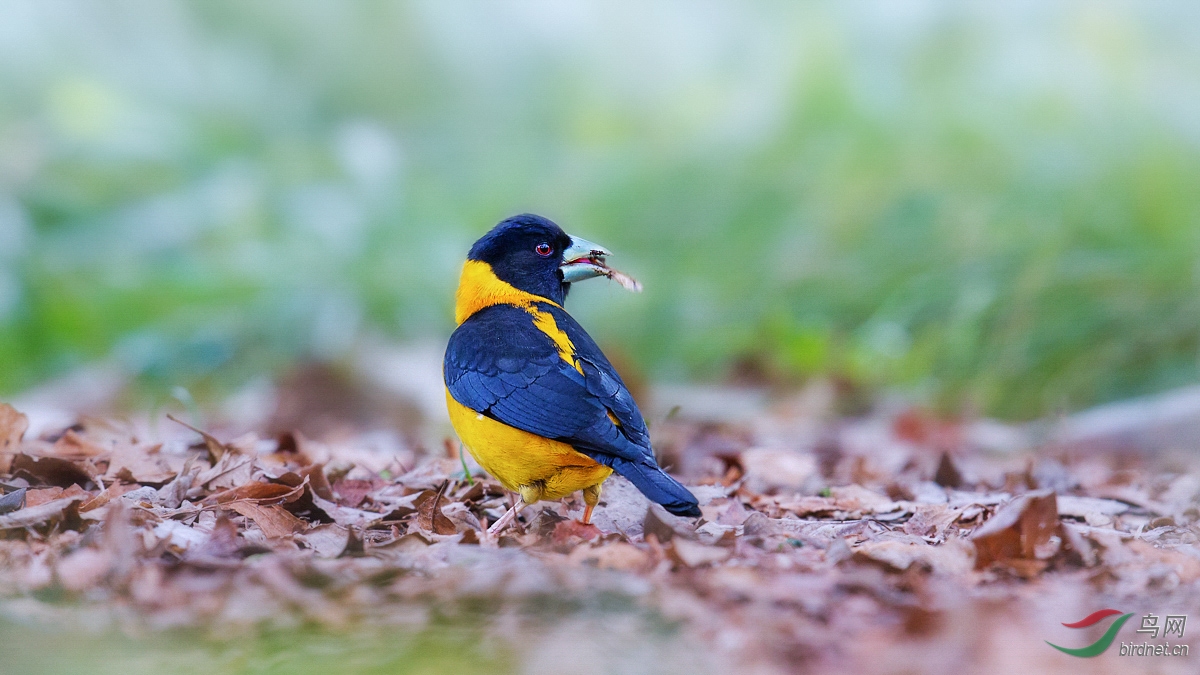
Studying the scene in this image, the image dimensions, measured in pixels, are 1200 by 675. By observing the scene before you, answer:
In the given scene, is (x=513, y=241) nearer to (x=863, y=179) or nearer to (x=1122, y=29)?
(x=863, y=179)

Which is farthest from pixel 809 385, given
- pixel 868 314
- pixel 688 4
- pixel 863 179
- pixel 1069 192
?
pixel 688 4

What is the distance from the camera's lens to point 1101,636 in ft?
9.39

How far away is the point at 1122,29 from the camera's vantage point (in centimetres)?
985

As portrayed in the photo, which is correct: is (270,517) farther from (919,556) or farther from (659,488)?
(919,556)

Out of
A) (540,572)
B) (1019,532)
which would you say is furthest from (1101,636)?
(540,572)

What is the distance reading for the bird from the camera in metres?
3.77

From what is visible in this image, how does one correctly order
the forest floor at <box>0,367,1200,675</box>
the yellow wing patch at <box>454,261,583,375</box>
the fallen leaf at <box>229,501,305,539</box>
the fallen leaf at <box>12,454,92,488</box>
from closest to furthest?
1. the forest floor at <box>0,367,1200,675</box>
2. the fallen leaf at <box>229,501,305,539</box>
3. the fallen leaf at <box>12,454,92,488</box>
4. the yellow wing patch at <box>454,261,583,375</box>

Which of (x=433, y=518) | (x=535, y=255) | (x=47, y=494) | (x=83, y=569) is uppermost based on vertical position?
(x=535, y=255)

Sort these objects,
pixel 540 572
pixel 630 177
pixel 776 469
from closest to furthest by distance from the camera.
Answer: pixel 540 572 → pixel 776 469 → pixel 630 177

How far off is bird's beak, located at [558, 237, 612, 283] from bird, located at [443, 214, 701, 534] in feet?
0.85

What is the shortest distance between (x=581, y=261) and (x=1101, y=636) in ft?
9.49

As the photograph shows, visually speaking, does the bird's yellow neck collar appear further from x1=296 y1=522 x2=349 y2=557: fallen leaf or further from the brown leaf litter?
x1=296 y1=522 x2=349 y2=557: fallen leaf

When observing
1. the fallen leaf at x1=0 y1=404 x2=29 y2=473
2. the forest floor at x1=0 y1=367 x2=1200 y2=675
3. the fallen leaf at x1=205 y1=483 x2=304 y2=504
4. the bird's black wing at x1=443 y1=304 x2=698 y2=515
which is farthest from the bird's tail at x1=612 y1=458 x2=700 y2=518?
the fallen leaf at x1=0 y1=404 x2=29 y2=473

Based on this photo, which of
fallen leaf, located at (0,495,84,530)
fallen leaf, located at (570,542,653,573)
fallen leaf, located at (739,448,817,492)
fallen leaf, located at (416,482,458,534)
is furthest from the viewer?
fallen leaf, located at (739,448,817,492)
